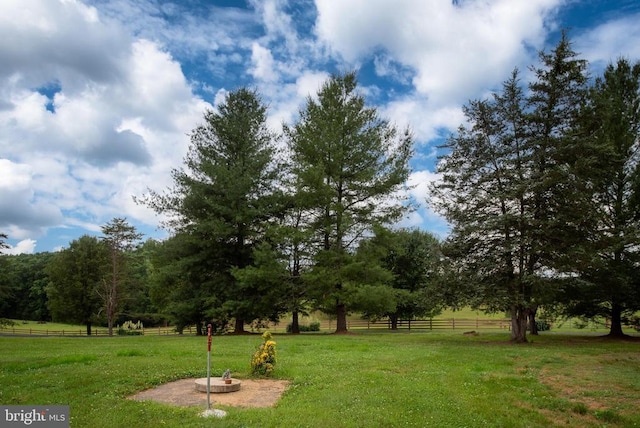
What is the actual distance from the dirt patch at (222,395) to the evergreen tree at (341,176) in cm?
1596

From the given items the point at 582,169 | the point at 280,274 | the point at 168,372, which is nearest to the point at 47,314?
the point at 280,274

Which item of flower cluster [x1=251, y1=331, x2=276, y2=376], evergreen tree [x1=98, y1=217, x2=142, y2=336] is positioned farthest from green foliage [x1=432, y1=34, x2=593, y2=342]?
evergreen tree [x1=98, y1=217, x2=142, y2=336]

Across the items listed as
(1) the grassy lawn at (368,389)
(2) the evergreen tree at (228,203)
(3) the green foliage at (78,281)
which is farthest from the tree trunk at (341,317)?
(3) the green foliage at (78,281)

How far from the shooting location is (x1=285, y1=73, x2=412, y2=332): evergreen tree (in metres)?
26.8

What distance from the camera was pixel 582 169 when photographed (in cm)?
2052

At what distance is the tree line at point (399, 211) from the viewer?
20.8 m

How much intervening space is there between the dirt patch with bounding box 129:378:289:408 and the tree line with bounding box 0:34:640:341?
13.7 meters

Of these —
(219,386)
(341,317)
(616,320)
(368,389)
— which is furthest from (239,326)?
(616,320)

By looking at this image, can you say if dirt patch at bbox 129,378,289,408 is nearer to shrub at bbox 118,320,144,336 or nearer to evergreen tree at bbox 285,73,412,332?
evergreen tree at bbox 285,73,412,332

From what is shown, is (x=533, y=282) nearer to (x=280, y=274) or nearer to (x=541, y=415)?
(x=541, y=415)

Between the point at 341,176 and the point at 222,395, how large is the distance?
1972 centimetres

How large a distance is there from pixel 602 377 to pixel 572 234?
10.4 metres

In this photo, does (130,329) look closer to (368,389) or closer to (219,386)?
(219,386)

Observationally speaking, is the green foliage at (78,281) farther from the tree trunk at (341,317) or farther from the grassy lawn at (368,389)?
the grassy lawn at (368,389)
